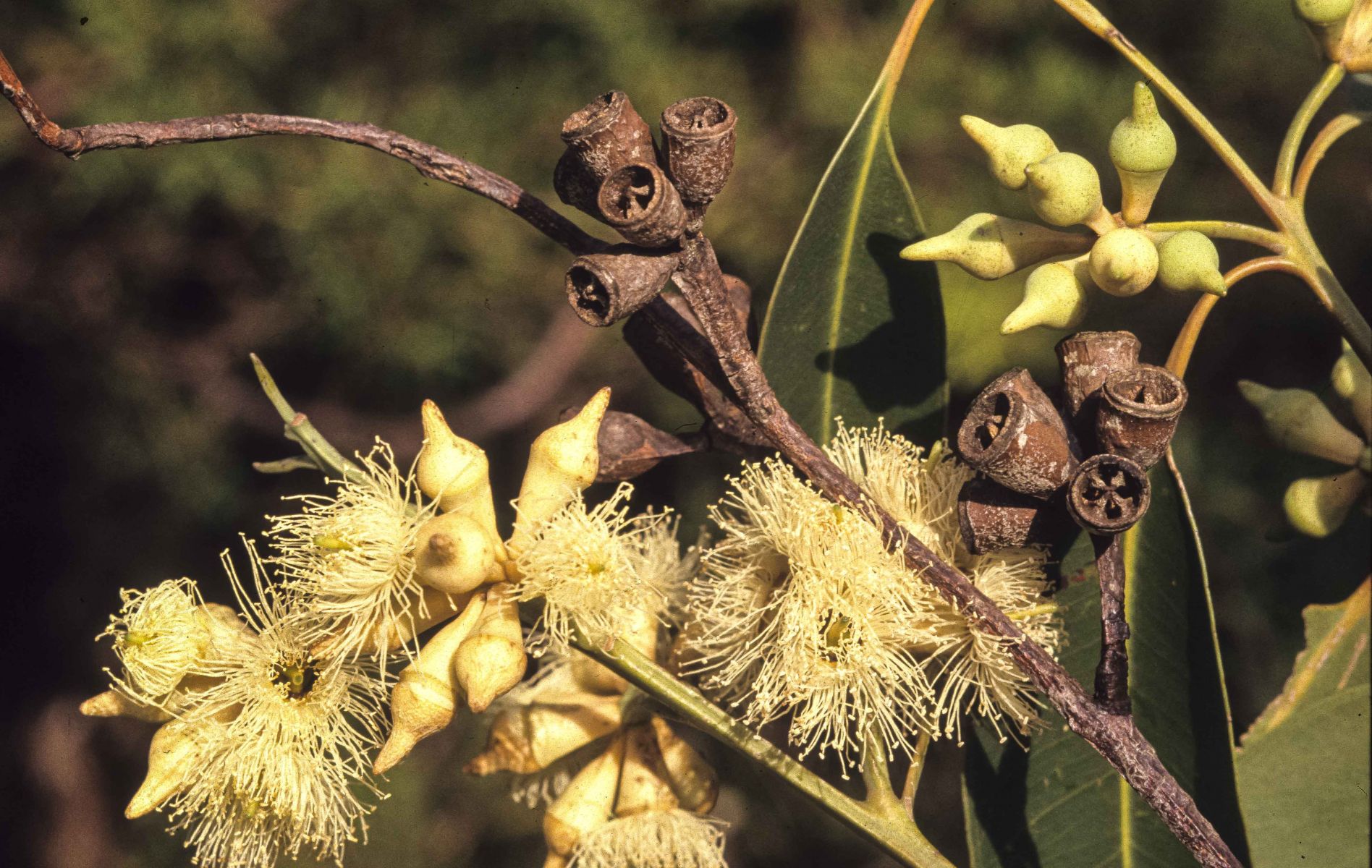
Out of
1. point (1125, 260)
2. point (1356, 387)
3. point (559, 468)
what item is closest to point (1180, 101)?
point (1125, 260)

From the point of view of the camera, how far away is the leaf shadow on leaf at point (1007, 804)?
1145mm

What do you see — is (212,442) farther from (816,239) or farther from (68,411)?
(816,239)

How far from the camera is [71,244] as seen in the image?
281cm

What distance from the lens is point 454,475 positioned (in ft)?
3.32

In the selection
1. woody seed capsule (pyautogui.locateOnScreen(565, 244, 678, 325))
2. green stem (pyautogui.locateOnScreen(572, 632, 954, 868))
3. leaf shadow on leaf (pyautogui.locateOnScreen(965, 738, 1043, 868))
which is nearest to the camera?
woody seed capsule (pyautogui.locateOnScreen(565, 244, 678, 325))

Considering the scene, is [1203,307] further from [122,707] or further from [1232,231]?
[122,707]

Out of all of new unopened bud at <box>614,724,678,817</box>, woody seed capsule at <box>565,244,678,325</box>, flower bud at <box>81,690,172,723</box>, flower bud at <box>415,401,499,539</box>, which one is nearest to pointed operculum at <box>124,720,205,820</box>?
flower bud at <box>81,690,172,723</box>

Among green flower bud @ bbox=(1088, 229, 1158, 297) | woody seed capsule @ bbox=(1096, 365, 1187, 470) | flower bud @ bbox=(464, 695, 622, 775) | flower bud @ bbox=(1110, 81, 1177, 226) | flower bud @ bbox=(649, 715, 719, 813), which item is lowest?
flower bud @ bbox=(649, 715, 719, 813)

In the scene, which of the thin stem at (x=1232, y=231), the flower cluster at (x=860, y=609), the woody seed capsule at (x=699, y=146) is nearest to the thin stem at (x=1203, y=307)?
the thin stem at (x=1232, y=231)

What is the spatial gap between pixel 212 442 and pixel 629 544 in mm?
2016

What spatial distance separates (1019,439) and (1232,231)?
0.32 m

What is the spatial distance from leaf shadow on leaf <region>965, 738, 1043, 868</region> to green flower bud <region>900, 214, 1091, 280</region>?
1.75 ft

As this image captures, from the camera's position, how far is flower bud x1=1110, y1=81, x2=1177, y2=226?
0.92 metres

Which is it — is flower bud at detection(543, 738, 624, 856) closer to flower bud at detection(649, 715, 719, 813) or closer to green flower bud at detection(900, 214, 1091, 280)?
flower bud at detection(649, 715, 719, 813)
